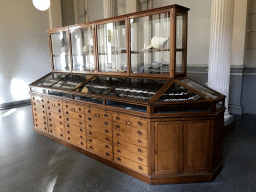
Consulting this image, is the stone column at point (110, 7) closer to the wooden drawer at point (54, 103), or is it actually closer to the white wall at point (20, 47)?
the wooden drawer at point (54, 103)

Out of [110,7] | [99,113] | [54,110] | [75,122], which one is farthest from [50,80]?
[110,7]

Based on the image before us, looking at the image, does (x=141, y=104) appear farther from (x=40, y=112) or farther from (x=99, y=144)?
(x=40, y=112)

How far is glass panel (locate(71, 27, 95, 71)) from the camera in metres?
4.32

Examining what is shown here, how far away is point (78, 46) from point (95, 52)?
2.05 ft

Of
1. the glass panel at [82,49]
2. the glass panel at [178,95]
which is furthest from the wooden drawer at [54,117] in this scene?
the glass panel at [178,95]

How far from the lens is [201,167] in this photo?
2.98 metres

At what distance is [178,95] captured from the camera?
293cm

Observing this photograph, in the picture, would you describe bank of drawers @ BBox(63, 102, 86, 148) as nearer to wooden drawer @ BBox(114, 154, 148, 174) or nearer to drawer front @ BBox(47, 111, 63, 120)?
drawer front @ BBox(47, 111, 63, 120)

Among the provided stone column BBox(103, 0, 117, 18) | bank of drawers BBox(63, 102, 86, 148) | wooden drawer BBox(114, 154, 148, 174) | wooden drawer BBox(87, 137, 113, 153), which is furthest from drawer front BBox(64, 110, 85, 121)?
stone column BBox(103, 0, 117, 18)

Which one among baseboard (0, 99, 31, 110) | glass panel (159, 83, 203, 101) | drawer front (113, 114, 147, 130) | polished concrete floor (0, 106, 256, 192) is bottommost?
polished concrete floor (0, 106, 256, 192)

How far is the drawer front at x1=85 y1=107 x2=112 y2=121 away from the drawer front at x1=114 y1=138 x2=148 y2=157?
39 centimetres

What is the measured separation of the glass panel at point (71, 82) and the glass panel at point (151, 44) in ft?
4.08

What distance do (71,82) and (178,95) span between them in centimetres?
241

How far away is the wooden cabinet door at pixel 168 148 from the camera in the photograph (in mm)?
2854
